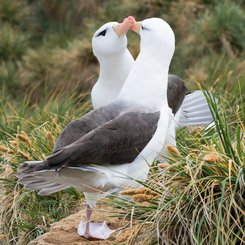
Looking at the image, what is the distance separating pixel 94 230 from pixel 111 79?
117cm

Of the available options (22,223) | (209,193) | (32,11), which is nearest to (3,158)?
(22,223)

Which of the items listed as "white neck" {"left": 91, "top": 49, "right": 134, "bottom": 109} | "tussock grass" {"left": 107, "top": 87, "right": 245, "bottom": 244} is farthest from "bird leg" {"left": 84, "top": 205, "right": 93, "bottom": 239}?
"white neck" {"left": 91, "top": 49, "right": 134, "bottom": 109}

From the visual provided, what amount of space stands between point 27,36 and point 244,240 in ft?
29.6

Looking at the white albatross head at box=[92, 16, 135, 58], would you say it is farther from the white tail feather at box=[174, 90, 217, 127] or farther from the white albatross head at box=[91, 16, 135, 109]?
the white tail feather at box=[174, 90, 217, 127]

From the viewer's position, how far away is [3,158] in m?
6.50

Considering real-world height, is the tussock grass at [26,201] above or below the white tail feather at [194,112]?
below

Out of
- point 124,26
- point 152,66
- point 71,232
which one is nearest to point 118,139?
point 152,66

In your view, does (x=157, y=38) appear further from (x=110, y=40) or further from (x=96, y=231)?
(x=96, y=231)

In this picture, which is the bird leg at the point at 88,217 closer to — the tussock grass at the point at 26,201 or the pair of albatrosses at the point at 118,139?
the pair of albatrosses at the point at 118,139

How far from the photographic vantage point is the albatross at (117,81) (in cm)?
561

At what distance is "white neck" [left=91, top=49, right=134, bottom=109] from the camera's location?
572 cm

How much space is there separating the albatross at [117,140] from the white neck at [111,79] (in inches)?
19.8

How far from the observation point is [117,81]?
5.76 m

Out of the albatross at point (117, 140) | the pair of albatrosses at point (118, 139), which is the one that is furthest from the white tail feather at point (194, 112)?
the albatross at point (117, 140)
